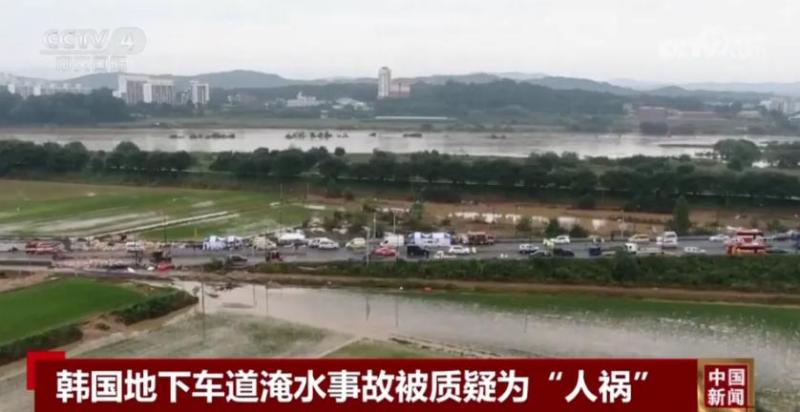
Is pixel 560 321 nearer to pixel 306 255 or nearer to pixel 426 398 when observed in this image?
pixel 306 255

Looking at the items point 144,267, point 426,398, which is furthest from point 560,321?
point 426,398

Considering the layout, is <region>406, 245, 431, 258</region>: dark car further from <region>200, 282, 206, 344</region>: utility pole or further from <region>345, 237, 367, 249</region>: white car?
<region>200, 282, 206, 344</region>: utility pole

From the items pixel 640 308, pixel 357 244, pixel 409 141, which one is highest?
pixel 409 141

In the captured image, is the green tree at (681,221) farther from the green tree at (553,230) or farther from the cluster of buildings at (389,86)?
the cluster of buildings at (389,86)

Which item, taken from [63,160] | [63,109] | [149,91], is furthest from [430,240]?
[149,91]

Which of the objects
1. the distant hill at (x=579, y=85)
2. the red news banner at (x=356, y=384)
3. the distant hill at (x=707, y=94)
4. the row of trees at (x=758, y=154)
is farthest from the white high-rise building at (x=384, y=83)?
the red news banner at (x=356, y=384)

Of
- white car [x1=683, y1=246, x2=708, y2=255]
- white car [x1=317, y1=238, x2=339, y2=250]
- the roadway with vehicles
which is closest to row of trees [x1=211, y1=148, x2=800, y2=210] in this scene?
the roadway with vehicles

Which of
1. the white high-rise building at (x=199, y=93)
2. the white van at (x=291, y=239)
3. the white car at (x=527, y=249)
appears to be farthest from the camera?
the white high-rise building at (x=199, y=93)

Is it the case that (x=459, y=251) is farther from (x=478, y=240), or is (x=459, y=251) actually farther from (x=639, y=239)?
(x=639, y=239)
